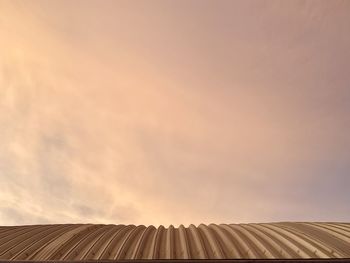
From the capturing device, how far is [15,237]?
20.6 meters

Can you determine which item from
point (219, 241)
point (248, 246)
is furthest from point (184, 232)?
point (248, 246)

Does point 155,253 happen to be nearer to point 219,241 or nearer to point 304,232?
point 219,241

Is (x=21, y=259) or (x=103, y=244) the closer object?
(x=21, y=259)

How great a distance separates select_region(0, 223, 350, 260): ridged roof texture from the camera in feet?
54.0

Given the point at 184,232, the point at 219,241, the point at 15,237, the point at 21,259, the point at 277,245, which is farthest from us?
the point at 184,232

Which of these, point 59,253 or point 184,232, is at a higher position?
point 184,232

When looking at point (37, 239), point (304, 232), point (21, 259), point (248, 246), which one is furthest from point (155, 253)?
point (304, 232)

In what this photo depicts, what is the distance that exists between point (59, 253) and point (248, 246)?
28.8 feet

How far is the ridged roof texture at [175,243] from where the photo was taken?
16.5 meters

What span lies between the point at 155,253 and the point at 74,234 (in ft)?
19.8

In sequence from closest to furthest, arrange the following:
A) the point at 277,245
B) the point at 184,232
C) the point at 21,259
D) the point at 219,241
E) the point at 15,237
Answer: the point at 21,259 → the point at 277,245 → the point at 219,241 → the point at 15,237 → the point at 184,232

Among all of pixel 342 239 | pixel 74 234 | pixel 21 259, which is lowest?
pixel 21 259

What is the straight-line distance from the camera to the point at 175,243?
62.4ft

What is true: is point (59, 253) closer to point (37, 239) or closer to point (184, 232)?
point (37, 239)
